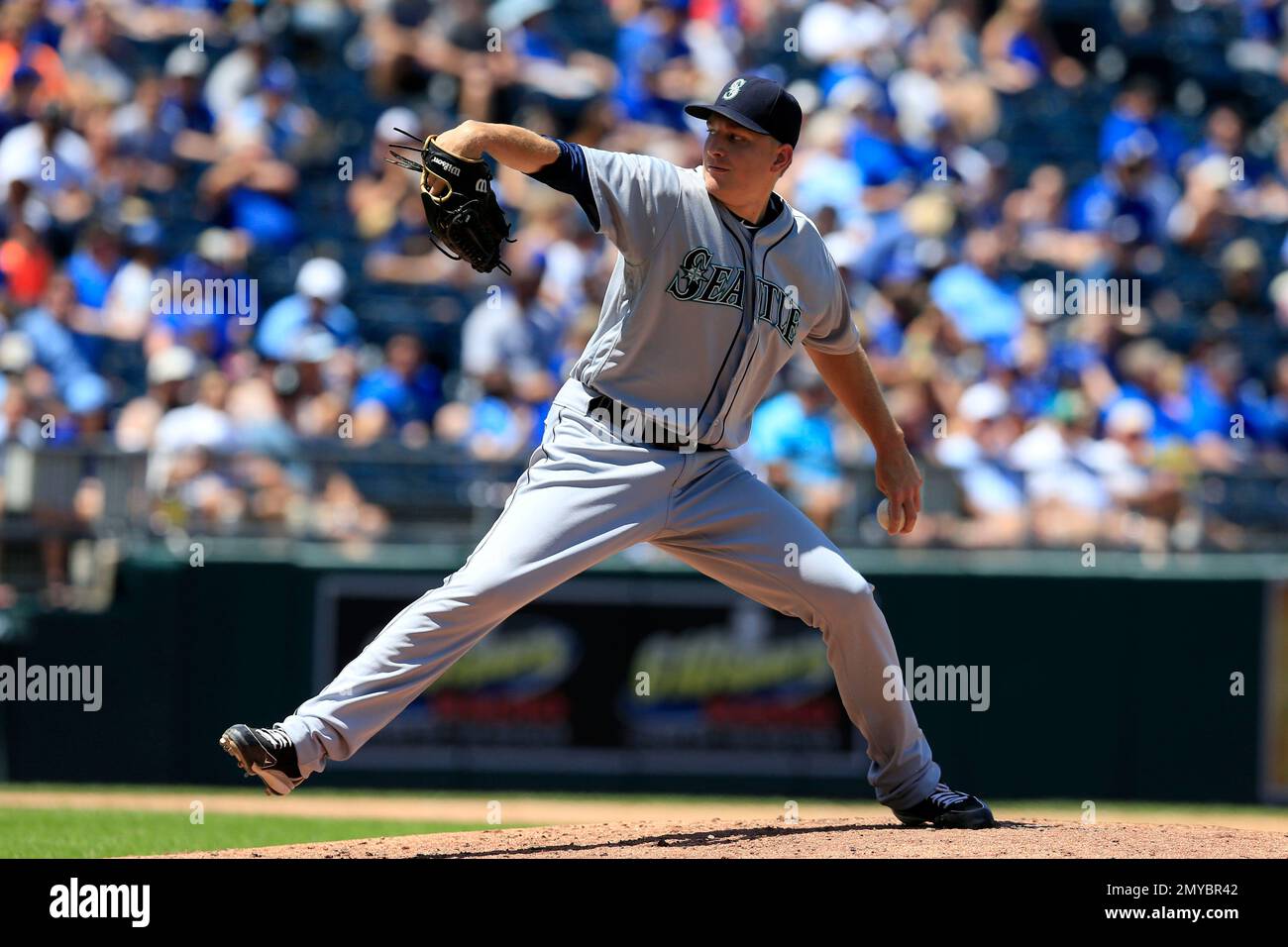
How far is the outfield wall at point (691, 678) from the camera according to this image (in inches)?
384

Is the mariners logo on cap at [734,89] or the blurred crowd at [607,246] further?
the blurred crowd at [607,246]

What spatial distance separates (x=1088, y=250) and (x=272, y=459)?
562 centimetres

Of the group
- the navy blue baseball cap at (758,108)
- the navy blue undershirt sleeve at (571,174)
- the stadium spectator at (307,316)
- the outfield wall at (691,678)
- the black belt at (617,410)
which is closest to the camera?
the navy blue undershirt sleeve at (571,174)

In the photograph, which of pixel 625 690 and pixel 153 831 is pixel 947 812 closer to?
pixel 153 831

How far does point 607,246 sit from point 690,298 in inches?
257

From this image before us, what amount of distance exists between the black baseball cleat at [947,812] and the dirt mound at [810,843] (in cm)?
7

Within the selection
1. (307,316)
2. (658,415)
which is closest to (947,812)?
(658,415)

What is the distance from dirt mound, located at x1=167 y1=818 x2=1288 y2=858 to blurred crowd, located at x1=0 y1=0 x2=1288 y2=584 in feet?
13.3

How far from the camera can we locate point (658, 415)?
5.30 meters

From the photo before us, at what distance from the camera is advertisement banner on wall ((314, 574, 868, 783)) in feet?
32.5

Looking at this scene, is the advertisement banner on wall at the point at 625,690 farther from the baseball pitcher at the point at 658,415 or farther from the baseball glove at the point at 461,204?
the baseball glove at the point at 461,204

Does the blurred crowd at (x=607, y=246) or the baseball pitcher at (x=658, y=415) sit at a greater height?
the blurred crowd at (x=607, y=246)

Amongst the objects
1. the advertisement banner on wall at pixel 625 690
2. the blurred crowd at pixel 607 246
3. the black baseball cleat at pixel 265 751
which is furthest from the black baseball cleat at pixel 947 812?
the advertisement banner on wall at pixel 625 690
